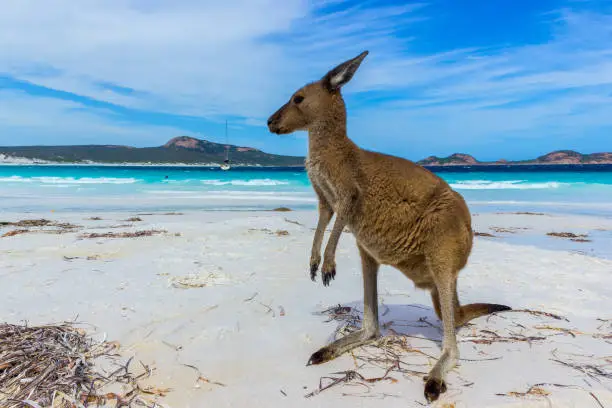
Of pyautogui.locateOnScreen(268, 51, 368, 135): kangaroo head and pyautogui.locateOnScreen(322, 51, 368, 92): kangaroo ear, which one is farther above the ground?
pyautogui.locateOnScreen(322, 51, 368, 92): kangaroo ear

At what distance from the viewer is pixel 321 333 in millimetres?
3314

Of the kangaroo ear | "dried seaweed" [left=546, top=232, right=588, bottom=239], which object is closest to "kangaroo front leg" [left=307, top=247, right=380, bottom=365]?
the kangaroo ear

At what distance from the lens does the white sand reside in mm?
2500

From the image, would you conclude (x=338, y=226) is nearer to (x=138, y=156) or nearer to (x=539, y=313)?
(x=539, y=313)

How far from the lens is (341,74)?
2.95m

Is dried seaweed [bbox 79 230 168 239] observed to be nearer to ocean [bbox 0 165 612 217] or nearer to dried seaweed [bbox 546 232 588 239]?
ocean [bbox 0 165 612 217]

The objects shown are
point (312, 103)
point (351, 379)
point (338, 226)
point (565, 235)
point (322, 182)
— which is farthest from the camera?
point (565, 235)

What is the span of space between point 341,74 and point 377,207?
0.91 metres

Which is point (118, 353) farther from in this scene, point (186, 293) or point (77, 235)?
point (77, 235)

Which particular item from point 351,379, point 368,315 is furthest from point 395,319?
point 351,379

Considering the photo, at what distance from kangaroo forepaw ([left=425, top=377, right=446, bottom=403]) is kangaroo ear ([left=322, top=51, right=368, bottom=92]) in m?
1.92

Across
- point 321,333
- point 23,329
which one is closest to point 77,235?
point 23,329

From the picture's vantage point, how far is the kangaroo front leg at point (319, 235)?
9.72 ft

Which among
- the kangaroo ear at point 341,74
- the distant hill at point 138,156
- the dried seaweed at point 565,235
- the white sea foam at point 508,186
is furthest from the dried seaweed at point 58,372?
the distant hill at point 138,156
